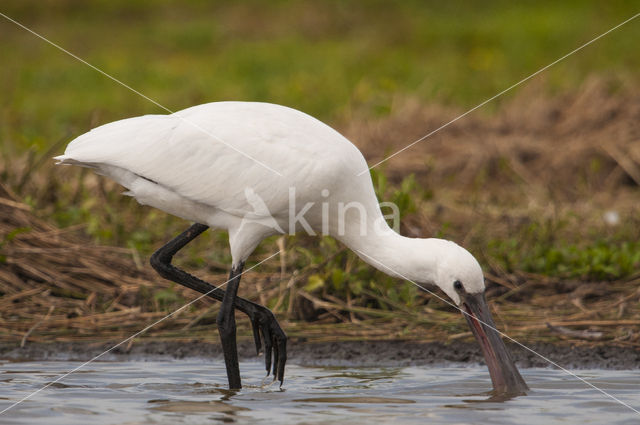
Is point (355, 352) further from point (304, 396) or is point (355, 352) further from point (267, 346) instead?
point (304, 396)

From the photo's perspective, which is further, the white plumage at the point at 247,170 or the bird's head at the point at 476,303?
the white plumage at the point at 247,170

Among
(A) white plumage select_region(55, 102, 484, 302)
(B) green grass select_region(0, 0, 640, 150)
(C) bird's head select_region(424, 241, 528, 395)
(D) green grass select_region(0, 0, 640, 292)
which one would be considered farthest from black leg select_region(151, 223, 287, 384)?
(B) green grass select_region(0, 0, 640, 150)

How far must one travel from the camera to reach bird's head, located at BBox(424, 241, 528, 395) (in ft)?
16.3

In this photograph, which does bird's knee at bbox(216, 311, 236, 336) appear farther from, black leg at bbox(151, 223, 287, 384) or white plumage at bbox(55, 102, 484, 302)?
white plumage at bbox(55, 102, 484, 302)

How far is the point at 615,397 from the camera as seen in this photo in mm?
4875

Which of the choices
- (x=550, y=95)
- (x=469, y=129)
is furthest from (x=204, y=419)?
(x=550, y=95)

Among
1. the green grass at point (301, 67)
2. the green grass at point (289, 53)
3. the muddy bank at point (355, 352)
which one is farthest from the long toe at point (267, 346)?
the green grass at point (289, 53)

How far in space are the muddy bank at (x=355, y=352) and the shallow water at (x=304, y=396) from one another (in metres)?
0.14

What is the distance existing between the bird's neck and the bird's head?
5cm

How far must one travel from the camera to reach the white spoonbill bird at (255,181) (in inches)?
205

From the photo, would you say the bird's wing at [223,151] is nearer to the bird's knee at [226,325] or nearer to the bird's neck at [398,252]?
the bird's neck at [398,252]

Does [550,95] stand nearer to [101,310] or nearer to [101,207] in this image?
[101,207]

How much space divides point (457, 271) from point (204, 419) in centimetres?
141

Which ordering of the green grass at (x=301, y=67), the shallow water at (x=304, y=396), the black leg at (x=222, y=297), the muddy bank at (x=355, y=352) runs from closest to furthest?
the shallow water at (x=304, y=396) → the black leg at (x=222, y=297) → the muddy bank at (x=355, y=352) → the green grass at (x=301, y=67)
